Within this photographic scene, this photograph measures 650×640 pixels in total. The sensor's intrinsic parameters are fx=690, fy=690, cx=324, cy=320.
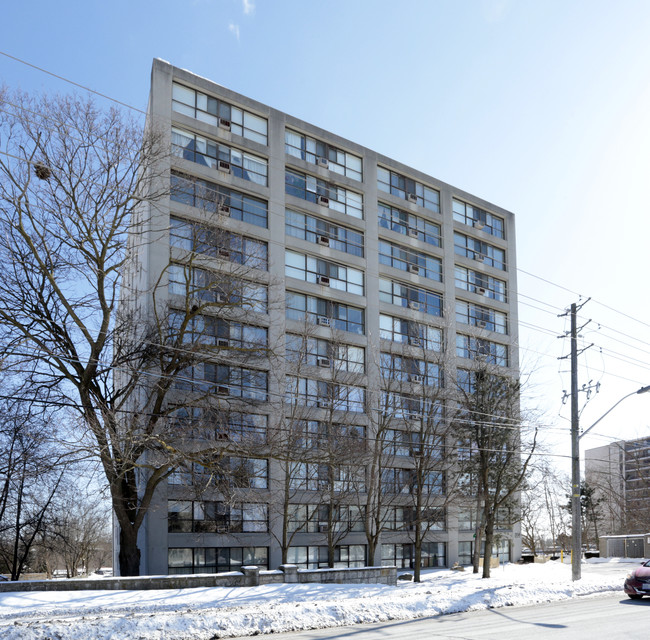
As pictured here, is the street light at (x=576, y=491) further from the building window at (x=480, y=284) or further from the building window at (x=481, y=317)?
the building window at (x=480, y=284)

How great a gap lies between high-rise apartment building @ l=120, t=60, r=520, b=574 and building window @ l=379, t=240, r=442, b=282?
0.11m

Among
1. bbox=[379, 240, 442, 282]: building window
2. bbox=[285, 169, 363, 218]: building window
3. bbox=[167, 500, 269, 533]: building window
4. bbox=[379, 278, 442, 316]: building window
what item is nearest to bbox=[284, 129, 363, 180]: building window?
bbox=[285, 169, 363, 218]: building window

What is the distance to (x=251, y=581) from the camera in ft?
65.2

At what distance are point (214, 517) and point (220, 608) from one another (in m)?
17.3

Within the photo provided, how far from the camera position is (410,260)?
146 feet

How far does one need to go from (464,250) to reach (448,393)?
1722 centimetres

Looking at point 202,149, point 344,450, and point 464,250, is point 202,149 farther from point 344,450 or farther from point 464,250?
point 464,250

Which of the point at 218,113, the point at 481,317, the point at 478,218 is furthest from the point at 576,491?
the point at 478,218

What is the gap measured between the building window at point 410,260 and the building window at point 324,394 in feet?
30.3

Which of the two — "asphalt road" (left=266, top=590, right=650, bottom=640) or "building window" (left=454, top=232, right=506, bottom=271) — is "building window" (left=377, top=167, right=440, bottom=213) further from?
"asphalt road" (left=266, top=590, right=650, bottom=640)

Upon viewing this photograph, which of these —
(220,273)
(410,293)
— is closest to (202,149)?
(220,273)

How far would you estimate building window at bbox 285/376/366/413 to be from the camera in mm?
33250

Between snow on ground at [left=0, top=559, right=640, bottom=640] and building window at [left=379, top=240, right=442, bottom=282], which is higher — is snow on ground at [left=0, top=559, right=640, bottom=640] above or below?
below

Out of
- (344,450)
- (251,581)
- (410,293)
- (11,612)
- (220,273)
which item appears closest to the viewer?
(11,612)
